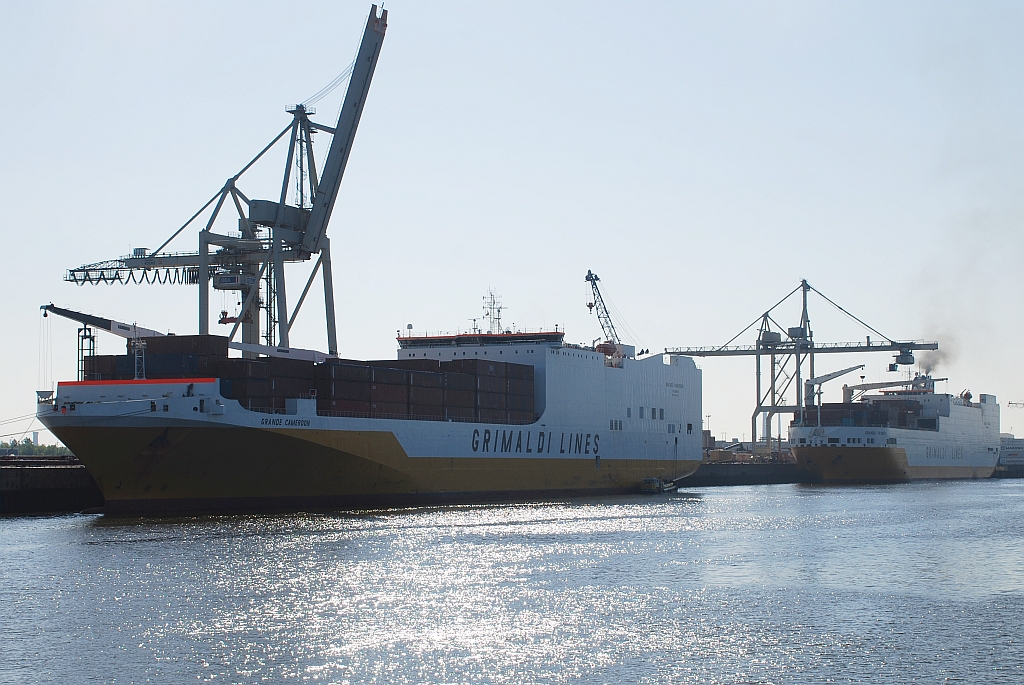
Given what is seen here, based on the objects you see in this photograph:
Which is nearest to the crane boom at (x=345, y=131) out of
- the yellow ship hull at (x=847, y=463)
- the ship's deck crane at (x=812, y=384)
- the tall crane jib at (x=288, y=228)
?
the tall crane jib at (x=288, y=228)

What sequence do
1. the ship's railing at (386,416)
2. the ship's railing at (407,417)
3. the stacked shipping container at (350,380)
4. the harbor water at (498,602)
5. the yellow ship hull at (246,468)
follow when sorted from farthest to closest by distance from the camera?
the ship's railing at (407,417), the stacked shipping container at (350,380), the ship's railing at (386,416), the yellow ship hull at (246,468), the harbor water at (498,602)

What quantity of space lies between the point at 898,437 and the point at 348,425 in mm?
55611

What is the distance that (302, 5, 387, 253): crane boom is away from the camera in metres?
48.2

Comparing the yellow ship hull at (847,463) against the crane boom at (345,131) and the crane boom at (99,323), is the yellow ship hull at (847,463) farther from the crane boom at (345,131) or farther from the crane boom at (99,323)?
the crane boom at (99,323)

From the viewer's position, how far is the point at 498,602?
2267cm

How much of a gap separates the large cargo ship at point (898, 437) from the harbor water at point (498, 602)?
42888 mm

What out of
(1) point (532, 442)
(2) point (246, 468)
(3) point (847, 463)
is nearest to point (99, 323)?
(2) point (246, 468)

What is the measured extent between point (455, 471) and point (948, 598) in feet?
81.1

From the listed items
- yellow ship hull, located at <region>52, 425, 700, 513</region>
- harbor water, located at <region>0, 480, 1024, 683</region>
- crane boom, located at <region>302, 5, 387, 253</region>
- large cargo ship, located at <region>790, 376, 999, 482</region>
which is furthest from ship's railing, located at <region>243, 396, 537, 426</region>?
large cargo ship, located at <region>790, 376, 999, 482</region>

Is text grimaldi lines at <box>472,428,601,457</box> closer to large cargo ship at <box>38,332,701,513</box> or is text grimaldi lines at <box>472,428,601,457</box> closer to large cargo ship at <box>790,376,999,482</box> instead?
large cargo ship at <box>38,332,701,513</box>

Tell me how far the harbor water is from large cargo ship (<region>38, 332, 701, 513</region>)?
1.49 meters

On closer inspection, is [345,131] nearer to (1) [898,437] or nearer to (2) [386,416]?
(2) [386,416]

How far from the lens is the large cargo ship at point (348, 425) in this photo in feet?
116

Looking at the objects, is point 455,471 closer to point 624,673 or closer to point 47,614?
point 47,614
